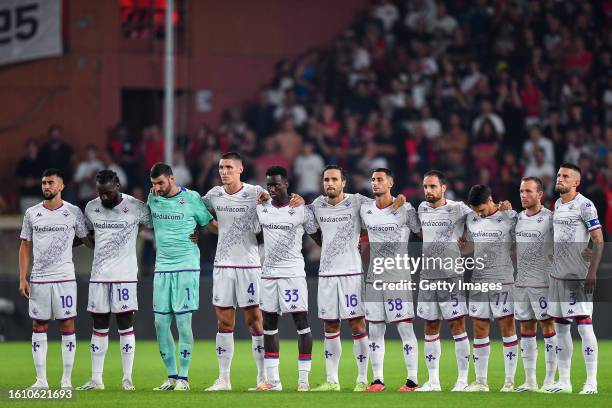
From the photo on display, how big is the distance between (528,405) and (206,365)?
6.57 m

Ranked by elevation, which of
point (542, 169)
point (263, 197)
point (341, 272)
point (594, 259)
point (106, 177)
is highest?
point (542, 169)

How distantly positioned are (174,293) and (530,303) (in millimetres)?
3803

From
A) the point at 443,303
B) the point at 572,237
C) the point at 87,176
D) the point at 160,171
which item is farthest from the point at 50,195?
the point at 87,176

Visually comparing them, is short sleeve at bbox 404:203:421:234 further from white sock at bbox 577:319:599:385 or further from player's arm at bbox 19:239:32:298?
player's arm at bbox 19:239:32:298

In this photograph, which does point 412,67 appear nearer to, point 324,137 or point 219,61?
point 324,137

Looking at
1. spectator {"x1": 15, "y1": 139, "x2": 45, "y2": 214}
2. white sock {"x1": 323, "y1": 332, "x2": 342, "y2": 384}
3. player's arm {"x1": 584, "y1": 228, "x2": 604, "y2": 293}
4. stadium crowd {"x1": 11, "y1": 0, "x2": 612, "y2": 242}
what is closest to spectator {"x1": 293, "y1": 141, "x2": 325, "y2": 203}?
stadium crowd {"x1": 11, "y1": 0, "x2": 612, "y2": 242}

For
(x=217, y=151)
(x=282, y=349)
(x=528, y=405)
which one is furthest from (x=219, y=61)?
(x=528, y=405)

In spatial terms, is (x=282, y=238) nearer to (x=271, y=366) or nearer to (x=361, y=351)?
(x=271, y=366)

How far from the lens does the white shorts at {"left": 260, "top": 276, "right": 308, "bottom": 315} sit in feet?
48.5

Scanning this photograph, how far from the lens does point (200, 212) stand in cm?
1518

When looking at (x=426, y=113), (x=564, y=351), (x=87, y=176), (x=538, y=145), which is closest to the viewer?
(x=564, y=351)

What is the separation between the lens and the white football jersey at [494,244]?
14.9 m

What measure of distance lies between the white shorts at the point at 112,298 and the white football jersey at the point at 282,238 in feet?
4.83

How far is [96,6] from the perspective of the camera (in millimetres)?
28641
